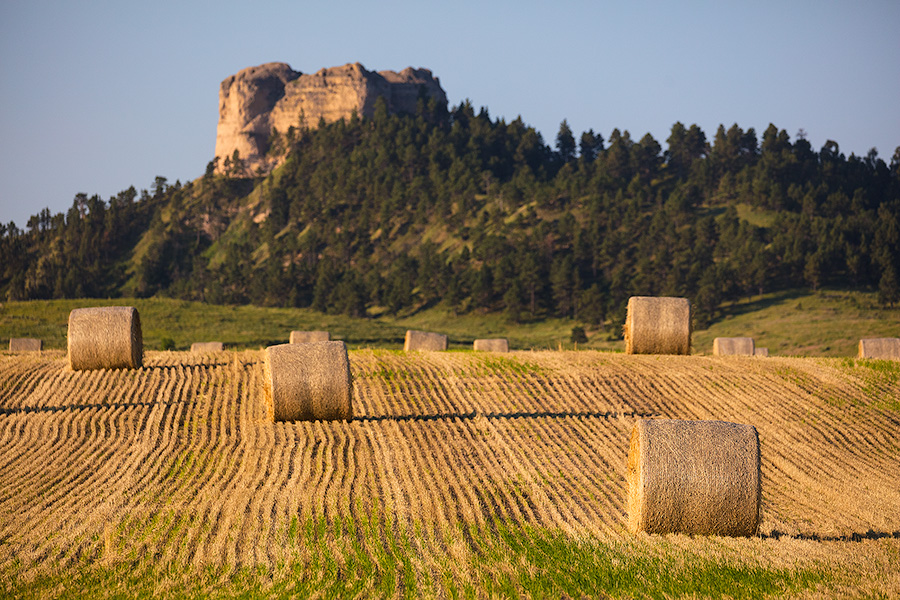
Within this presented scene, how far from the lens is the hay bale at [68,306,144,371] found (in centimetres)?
2306

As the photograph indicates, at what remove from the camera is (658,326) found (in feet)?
88.3

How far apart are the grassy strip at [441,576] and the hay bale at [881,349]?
2346 cm

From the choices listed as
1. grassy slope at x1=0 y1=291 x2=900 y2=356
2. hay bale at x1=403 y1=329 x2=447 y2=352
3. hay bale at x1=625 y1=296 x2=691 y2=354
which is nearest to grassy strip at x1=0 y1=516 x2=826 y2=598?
hay bale at x1=625 y1=296 x2=691 y2=354

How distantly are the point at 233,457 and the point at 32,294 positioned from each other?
123 metres

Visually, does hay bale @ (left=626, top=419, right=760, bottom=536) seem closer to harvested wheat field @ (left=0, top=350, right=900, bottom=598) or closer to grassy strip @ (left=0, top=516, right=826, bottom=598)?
harvested wheat field @ (left=0, top=350, right=900, bottom=598)

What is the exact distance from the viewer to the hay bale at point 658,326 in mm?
26859

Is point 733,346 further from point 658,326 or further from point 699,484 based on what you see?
point 699,484

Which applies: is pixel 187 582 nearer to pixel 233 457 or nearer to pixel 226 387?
pixel 233 457

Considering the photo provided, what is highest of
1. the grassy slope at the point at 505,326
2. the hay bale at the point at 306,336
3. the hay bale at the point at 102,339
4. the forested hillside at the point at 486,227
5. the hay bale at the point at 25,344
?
the forested hillside at the point at 486,227

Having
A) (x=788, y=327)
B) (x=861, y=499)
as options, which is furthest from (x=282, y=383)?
(x=788, y=327)

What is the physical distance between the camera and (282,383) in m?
18.0

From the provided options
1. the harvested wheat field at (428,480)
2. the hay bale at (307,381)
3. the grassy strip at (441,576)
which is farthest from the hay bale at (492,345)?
the grassy strip at (441,576)

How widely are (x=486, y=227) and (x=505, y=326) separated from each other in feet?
87.3

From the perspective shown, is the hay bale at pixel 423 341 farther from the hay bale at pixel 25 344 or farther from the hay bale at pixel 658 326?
the hay bale at pixel 25 344
